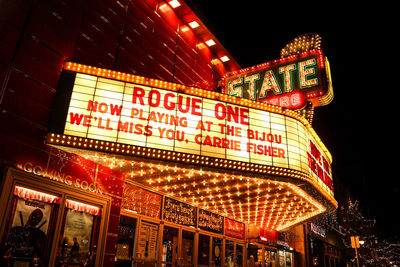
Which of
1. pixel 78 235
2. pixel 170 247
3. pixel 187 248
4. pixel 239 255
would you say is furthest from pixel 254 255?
pixel 78 235

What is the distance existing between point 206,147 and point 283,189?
3.86m

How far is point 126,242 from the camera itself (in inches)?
393

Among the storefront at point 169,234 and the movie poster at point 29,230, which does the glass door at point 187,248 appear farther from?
the movie poster at point 29,230

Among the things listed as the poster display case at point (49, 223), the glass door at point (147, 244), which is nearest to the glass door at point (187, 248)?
the glass door at point (147, 244)

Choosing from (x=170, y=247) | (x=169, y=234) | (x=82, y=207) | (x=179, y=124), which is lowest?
(x=170, y=247)

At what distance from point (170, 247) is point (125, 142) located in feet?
18.8

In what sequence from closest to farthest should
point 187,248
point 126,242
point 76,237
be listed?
point 76,237, point 126,242, point 187,248

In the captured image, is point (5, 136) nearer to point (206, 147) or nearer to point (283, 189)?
point (206, 147)

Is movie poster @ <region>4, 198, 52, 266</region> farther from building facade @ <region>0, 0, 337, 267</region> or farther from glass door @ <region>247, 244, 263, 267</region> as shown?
glass door @ <region>247, 244, 263, 267</region>

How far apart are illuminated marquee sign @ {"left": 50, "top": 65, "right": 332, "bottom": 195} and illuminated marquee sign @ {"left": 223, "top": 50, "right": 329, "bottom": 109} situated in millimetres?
3152

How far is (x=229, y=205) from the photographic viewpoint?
43.6 ft

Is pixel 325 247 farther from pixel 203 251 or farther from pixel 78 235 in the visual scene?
pixel 78 235

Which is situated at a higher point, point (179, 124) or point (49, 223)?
point (179, 124)

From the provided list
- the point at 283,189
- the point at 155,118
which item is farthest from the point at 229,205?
the point at 155,118
